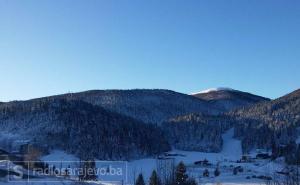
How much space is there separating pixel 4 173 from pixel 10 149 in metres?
110

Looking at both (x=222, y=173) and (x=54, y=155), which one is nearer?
(x=222, y=173)

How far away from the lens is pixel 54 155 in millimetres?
199625

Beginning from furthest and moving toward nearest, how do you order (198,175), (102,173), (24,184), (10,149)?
(10,149) < (198,175) < (102,173) < (24,184)

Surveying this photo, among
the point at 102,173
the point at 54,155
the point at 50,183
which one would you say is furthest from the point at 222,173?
the point at 50,183

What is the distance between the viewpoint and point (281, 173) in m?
178

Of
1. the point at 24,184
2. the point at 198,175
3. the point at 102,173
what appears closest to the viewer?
the point at 24,184

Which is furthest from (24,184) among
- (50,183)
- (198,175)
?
(198,175)

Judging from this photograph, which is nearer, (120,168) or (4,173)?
(4,173)

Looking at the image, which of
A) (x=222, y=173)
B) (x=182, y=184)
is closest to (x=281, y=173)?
(x=222, y=173)

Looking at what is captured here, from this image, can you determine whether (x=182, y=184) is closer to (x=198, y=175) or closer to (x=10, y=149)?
(x=198, y=175)

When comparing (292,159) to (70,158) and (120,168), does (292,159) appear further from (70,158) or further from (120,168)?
(70,158)

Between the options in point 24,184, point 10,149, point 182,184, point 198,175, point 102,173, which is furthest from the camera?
point 10,149

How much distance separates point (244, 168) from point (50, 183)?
123863mm

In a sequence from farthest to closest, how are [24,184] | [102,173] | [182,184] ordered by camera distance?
1. [102,173]
2. [182,184]
3. [24,184]
